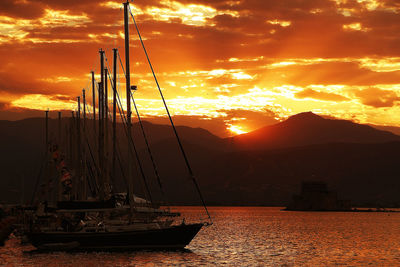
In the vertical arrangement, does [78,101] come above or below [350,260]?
above

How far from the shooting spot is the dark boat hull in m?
61.0

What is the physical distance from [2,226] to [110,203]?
32859mm

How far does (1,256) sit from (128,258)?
16.8 m

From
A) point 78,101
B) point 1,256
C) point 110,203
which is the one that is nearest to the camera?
point 110,203

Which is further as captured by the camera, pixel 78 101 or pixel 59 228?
pixel 78 101

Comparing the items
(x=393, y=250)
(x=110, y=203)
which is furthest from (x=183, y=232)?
(x=393, y=250)

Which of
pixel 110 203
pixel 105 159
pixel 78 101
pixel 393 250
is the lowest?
pixel 393 250

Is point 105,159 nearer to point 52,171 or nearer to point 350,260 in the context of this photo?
point 52,171

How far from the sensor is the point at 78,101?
90438mm

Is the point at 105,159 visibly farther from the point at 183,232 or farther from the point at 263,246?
the point at 263,246

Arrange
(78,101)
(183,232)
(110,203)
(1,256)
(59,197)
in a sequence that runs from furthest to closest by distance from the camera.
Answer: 1. (78,101)
2. (59,197)
3. (1,256)
4. (183,232)
5. (110,203)

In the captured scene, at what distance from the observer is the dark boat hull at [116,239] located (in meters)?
61.0

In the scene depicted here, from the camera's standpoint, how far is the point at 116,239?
6116 cm

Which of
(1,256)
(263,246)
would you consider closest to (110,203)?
(1,256)
